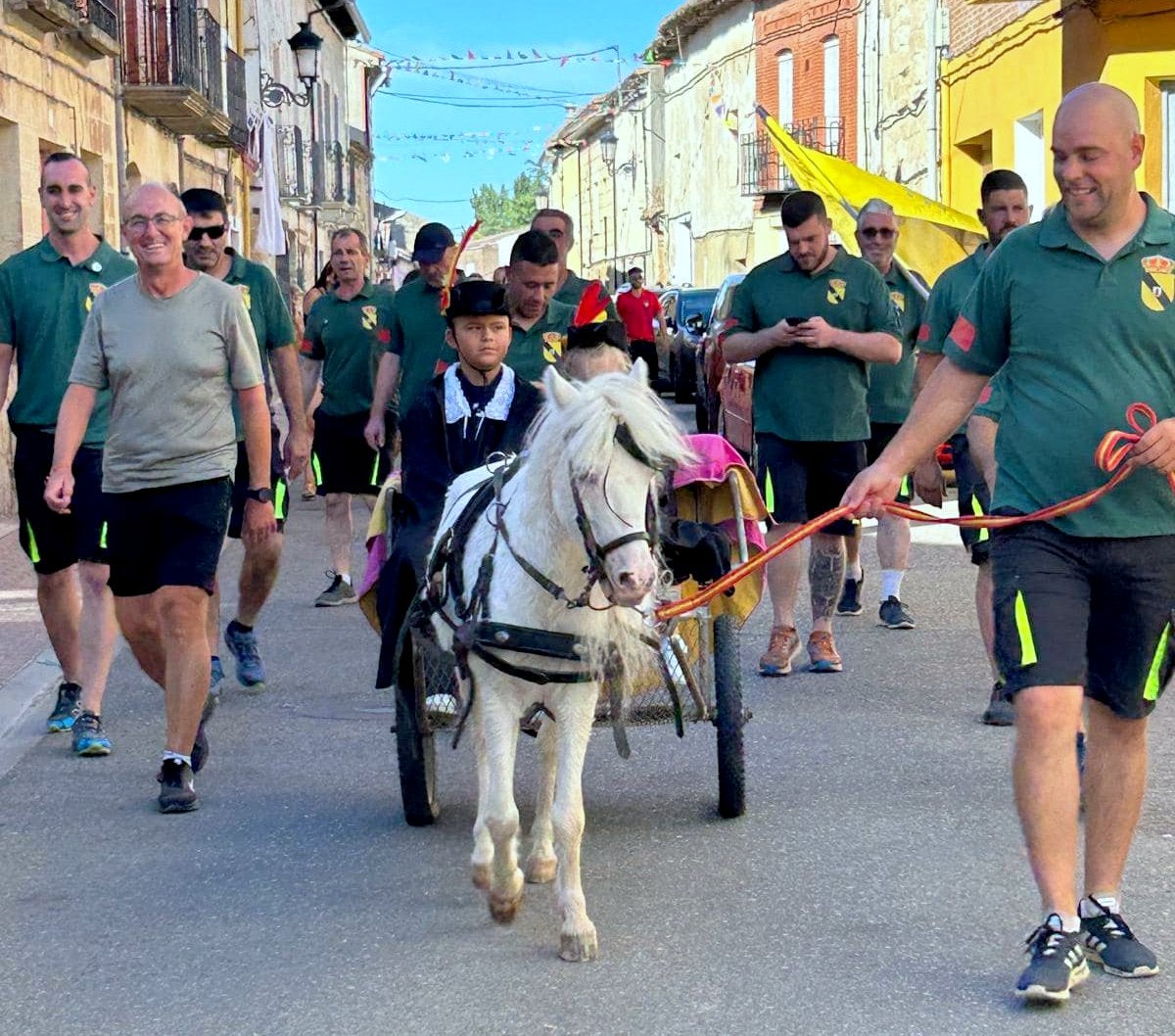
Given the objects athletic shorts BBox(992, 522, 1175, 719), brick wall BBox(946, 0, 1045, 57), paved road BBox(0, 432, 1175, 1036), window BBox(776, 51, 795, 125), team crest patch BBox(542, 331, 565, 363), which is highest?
window BBox(776, 51, 795, 125)

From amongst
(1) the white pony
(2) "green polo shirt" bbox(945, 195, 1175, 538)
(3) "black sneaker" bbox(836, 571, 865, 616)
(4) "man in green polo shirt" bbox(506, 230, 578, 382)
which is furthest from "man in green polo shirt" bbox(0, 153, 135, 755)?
(3) "black sneaker" bbox(836, 571, 865, 616)

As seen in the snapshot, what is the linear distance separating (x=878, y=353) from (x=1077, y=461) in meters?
4.27

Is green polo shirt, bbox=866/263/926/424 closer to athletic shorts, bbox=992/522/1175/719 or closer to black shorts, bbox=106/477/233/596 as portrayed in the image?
black shorts, bbox=106/477/233/596

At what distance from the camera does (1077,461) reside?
4605 millimetres

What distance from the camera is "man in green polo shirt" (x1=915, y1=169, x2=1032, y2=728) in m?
7.58

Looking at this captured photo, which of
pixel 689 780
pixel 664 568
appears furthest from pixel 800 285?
pixel 664 568

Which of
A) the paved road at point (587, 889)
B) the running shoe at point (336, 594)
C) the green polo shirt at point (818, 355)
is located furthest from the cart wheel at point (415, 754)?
the running shoe at point (336, 594)

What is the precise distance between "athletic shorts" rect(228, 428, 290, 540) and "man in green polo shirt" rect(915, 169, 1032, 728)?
267 centimetres

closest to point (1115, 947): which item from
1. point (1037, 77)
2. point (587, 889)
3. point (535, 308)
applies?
point (587, 889)

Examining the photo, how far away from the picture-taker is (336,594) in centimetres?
1142

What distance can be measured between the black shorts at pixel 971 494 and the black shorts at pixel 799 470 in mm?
442

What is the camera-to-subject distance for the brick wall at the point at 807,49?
40.2 m

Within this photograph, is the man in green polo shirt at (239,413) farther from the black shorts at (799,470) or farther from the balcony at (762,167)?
the balcony at (762,167)

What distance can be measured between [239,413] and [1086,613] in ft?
14.0
